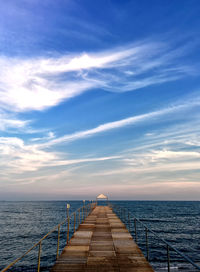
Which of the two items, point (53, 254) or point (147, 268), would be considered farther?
point (53, 254)

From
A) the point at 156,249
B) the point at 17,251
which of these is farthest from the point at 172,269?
the point at 17,251

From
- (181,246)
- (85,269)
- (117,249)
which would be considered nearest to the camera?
(85,269)

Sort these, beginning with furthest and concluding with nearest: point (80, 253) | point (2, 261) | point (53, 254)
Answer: point (53, 254) → point (2, 261) → point (80, 253)

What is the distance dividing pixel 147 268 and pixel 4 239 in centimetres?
2449

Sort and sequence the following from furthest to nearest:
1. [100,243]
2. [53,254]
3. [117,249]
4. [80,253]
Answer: [53,254], [100,243], [117,249], [80,253]

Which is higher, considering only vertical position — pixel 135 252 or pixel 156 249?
pixel 135 252

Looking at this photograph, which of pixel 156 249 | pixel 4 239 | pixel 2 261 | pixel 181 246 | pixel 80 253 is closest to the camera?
pixel 80 253

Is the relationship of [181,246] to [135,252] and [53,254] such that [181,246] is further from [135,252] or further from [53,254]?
[135,252]

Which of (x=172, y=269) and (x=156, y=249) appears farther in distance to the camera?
(x=156, y=249)

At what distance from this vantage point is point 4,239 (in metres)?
24.9

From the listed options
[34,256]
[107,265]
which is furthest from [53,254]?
[107,265]

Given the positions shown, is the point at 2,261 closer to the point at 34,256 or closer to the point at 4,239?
the point at 34,256

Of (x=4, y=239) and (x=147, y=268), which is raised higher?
(x=147, y=268)

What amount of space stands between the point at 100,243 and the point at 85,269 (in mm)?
3077
